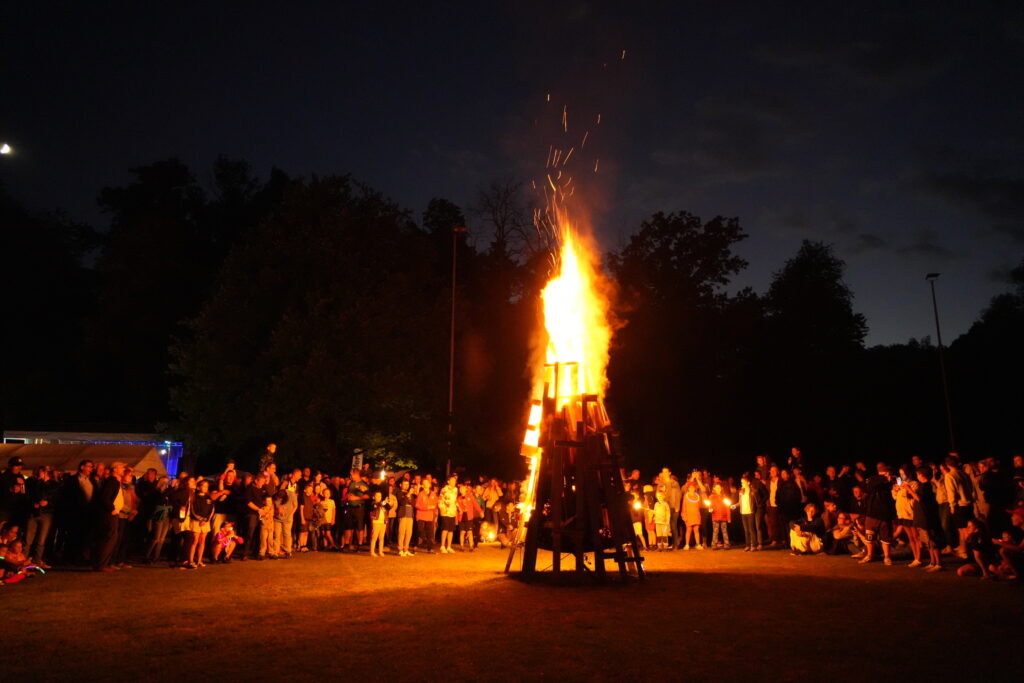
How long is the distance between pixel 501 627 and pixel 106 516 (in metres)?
8.64

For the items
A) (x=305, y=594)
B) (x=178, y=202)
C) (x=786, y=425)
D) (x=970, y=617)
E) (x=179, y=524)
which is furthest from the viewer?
(x=178, y=202)

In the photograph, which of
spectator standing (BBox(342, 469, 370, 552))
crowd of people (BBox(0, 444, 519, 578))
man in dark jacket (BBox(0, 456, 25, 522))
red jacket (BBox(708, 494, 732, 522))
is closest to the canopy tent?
crowd of people (BBox(0, 444, 519, 578))

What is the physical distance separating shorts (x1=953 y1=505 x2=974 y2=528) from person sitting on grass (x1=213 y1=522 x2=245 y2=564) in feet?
48.2

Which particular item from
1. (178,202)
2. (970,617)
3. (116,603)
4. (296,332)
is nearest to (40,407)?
(178,202)

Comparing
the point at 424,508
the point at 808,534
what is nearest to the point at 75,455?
the point at 424,508

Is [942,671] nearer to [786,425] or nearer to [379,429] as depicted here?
[379,429]

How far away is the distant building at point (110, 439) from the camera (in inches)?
1133

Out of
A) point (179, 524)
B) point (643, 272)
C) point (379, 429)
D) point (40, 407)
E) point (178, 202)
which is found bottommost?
point (179, 524)

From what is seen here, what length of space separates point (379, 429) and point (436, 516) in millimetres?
7159

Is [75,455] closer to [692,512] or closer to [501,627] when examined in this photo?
[692,512]

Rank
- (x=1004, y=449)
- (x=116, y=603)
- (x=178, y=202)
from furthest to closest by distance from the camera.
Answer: (x=178, y=202)
(x=1004, y=449)
(x=116, y=603)

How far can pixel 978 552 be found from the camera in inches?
482

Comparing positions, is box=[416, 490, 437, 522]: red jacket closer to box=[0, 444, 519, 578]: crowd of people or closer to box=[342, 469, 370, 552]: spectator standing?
box=[0, 444, 519, 578]: crowd of people

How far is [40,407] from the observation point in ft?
129
